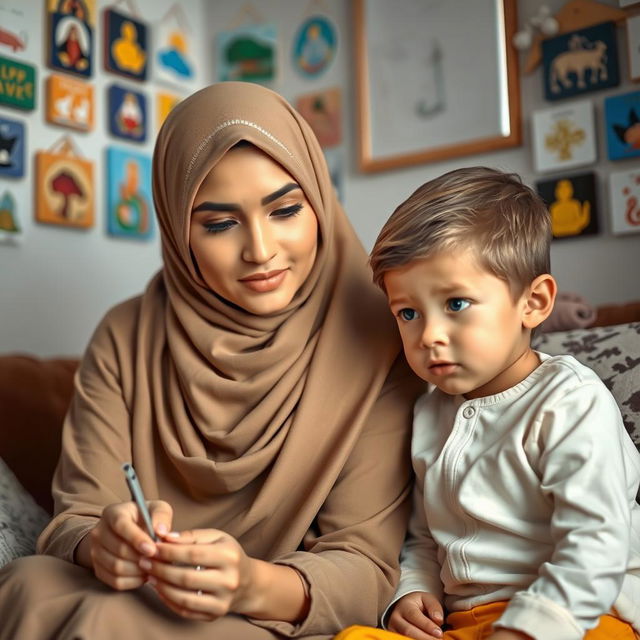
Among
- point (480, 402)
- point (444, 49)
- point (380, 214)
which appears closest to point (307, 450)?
point (480, 402)

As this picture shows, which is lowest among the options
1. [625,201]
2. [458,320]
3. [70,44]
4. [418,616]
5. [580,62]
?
[418,616]

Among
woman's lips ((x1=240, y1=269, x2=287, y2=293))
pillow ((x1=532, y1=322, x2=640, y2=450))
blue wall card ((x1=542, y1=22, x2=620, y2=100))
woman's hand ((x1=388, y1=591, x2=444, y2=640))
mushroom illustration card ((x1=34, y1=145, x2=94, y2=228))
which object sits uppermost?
blue wall card ((x1=542, y1=22, x2=620, y2=100))

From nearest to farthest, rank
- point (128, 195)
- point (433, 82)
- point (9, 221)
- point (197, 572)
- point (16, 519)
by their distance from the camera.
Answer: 1. point (197, 572)
2. point (16, 519)
3. point (9, 221)
4. point (433, 82)
5. point (128, 195)

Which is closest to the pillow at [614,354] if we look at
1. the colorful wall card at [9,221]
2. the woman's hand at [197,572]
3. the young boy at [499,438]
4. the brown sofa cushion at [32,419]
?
the young boy at [499,438]

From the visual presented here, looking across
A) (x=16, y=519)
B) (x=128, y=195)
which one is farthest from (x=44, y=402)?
(x=128, y=195)

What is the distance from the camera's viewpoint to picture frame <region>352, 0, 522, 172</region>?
2340 millimetres

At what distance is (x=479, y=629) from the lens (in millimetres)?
1094

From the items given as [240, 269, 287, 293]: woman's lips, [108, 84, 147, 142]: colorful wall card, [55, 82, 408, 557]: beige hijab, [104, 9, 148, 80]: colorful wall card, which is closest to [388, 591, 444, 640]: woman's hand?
[55, 82, 408, 557]: beige hijab

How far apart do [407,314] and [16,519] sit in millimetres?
817

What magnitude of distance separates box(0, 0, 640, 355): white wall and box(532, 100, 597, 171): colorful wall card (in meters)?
0.03

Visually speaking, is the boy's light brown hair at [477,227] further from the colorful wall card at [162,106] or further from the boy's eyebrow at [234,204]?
the colorful wall card at [162,106]

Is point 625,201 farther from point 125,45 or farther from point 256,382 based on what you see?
point 125,45

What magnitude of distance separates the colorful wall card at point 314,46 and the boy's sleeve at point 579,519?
197cm

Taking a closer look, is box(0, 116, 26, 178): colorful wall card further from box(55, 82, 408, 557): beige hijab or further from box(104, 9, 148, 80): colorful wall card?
box(55, 82, 408, 557): beige hijab
